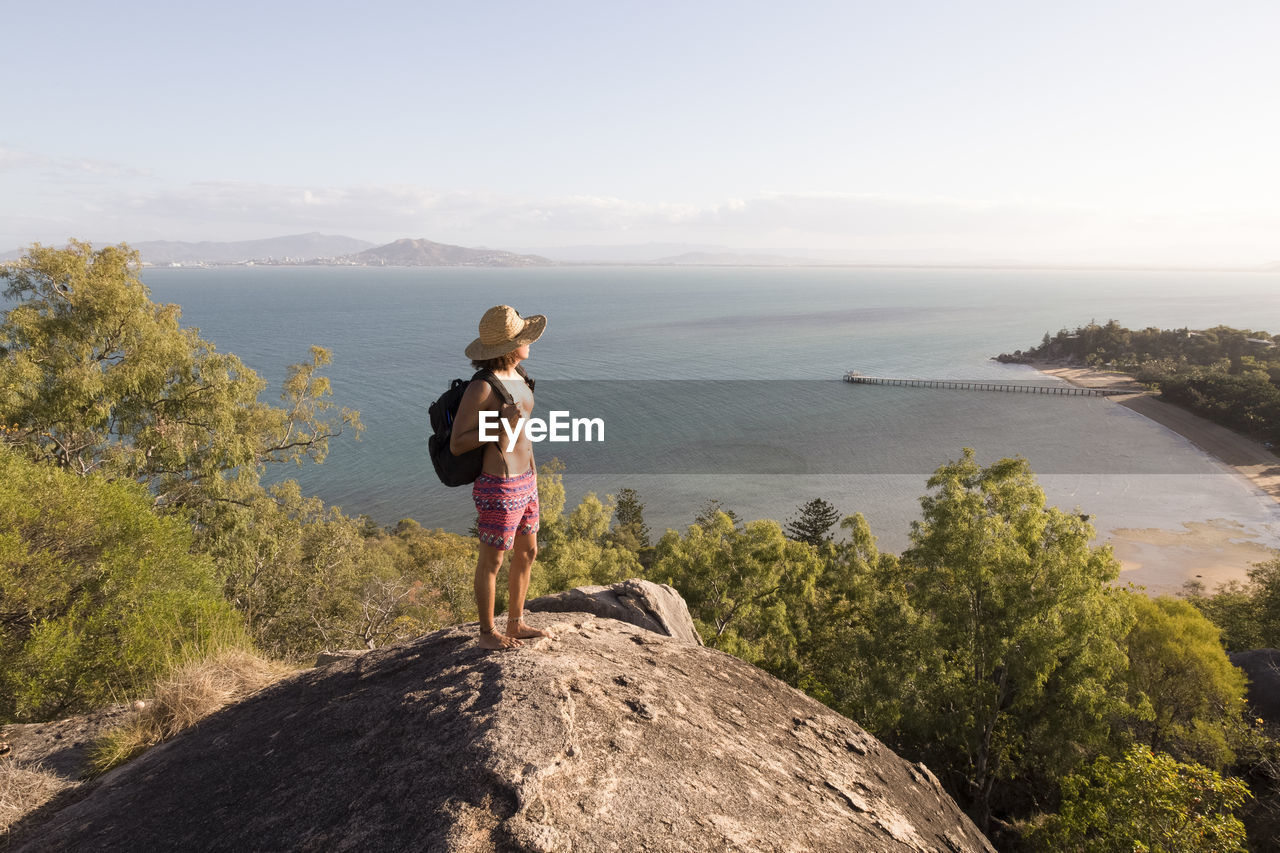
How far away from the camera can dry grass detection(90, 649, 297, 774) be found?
227 inches

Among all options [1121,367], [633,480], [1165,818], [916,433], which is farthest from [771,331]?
[1165,818]

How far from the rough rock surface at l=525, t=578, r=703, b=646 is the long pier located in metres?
104

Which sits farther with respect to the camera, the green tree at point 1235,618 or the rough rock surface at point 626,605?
the green tree at point 1235,618

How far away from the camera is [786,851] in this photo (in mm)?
4258

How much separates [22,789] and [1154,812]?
49.0 feet

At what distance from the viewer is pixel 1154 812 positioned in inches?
412

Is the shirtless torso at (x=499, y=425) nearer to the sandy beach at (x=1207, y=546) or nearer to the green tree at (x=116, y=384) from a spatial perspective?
the green tree at (x=116, y=384)

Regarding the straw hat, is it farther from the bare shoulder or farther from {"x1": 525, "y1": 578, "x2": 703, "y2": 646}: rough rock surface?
{"x1": 525, "y1": 578, "x2": 703, "y2": 646}: rough rock surface

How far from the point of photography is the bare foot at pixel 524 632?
20.0ft

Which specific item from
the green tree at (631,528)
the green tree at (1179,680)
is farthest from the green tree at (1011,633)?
the green tree at (631,528)

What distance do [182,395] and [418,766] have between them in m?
18.7

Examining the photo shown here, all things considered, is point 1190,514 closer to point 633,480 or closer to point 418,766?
point 633,480

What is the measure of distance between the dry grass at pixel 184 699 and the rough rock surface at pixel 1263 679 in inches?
1079

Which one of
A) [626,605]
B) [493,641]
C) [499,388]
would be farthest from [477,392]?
[626,605]
